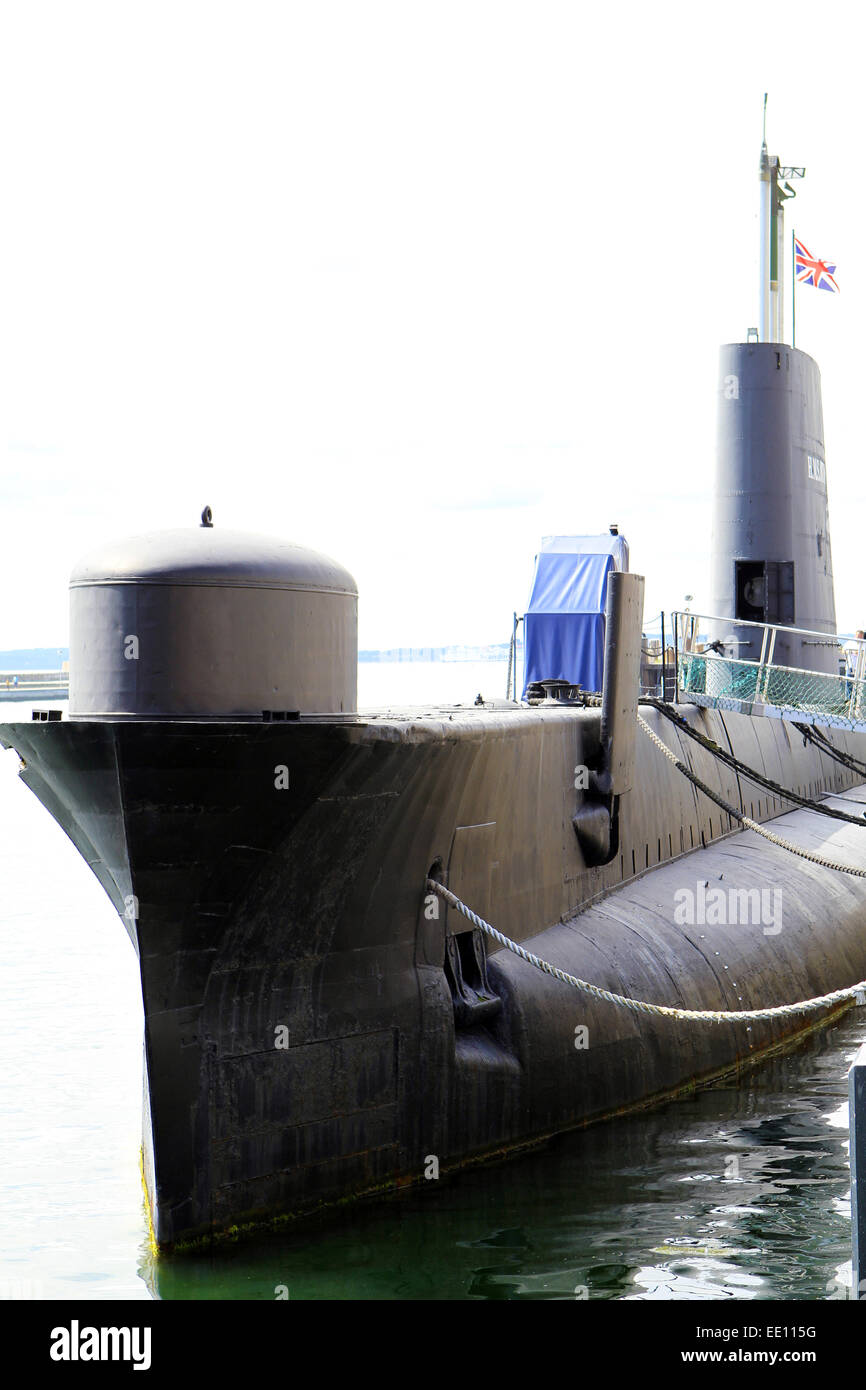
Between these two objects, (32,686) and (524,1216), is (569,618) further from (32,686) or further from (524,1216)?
(32,686)

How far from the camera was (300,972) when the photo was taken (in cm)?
756

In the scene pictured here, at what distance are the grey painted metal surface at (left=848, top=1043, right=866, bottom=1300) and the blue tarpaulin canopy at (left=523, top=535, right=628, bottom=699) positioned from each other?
405 inches

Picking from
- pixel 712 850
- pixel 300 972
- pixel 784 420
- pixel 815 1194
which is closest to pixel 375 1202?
pixel 300 972

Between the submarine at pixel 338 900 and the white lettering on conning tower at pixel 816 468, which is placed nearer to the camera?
the submarine at pixel 338 900

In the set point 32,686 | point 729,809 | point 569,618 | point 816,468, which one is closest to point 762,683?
point 569,618

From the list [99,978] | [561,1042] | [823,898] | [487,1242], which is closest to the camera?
[487,1242]

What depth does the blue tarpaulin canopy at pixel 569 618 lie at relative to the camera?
15.6 meters

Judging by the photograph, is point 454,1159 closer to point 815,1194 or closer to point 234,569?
point 815,1194

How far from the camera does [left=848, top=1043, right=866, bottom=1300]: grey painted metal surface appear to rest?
5.18 m

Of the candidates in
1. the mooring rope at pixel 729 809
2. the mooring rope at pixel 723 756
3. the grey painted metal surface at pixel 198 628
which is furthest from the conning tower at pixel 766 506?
the grey painted metal surface at pixel 198 628

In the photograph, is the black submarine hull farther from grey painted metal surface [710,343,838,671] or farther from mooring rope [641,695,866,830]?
grey painted metal surface [710,343,838,671]

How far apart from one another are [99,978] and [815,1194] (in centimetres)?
995

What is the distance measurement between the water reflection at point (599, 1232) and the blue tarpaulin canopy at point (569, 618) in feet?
22.3

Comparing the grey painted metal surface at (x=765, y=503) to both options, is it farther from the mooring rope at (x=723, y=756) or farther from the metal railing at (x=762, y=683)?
the mooring rope at (x=723, y=756)
